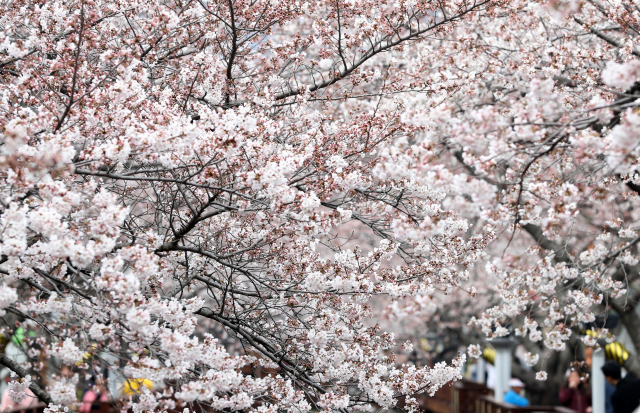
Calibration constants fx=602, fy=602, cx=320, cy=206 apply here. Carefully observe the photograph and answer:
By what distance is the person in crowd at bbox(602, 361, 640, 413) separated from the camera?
7.36m

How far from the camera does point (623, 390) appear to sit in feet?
24.4

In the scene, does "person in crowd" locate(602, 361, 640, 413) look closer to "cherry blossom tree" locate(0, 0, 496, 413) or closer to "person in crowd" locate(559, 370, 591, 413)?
"person in crowd" locate(559, 370, 591, 413)

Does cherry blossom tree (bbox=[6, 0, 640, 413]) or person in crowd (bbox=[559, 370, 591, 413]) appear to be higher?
person in crowd (bbox=[559, 370, 591, 413])

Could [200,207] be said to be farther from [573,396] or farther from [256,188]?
[573,396]

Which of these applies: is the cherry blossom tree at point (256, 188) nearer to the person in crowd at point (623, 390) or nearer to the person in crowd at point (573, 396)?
the person in crowd at point (623, 390)

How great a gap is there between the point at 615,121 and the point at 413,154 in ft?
8.90

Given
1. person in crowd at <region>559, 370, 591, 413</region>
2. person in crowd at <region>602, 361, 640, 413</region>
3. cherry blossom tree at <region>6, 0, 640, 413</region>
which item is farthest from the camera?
person in crowd at <region>559, 370, 591, 413</region>

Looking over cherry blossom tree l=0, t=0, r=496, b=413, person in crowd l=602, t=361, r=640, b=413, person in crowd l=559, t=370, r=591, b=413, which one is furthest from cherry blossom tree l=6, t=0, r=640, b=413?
person in crowd l=559, t=370, r=591, b=413

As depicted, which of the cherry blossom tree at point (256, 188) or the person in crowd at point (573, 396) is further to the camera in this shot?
the person in crowd at point (573, 396)

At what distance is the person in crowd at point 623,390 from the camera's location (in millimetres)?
7355

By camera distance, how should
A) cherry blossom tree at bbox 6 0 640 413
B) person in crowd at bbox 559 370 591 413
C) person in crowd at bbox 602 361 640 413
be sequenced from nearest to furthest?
1. cherry blossom tree at bbox 6 0 640 413
2. person in crowd at bbox 602 361 640 413
3. person in crowd at bbox 559 370 591 413

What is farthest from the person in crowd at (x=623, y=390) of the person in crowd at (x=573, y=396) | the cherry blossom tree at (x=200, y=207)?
the cherry blossom tree at (x=200, y=207)

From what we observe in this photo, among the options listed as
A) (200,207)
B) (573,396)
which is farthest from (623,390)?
(200,207)

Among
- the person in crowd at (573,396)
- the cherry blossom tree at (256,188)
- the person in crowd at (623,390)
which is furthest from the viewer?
the person in crowd at (573,396)
